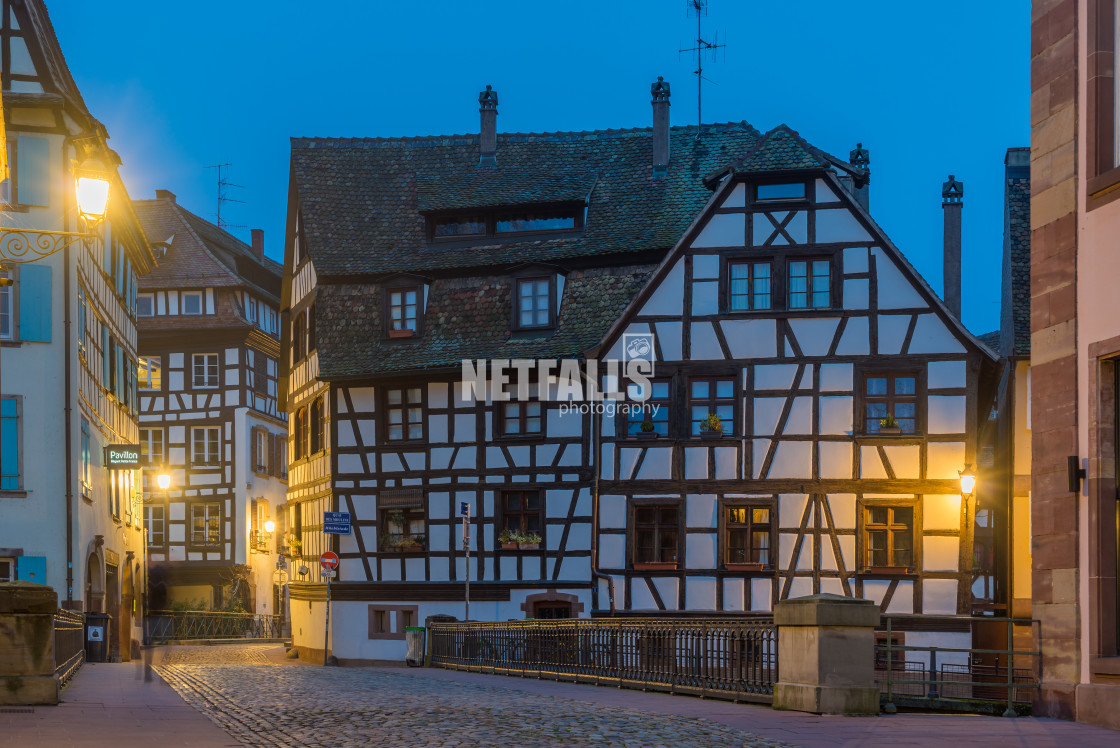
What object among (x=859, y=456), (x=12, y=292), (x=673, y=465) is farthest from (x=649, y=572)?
(x=12, y=292)

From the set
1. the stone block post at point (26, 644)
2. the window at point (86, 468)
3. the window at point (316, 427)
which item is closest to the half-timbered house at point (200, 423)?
the window at point (316, 427)

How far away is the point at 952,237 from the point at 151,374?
30378 millimetres

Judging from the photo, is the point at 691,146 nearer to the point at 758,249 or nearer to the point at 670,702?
the point at 758,249

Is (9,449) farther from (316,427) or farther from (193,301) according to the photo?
(193,301)

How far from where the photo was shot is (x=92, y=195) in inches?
565

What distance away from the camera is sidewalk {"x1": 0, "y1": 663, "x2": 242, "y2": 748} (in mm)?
11531

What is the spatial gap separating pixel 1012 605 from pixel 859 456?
179 inches

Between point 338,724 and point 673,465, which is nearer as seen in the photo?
point 338,724

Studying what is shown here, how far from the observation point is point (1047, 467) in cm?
1499

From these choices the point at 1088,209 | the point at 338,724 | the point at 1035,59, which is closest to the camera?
the point at 338,724

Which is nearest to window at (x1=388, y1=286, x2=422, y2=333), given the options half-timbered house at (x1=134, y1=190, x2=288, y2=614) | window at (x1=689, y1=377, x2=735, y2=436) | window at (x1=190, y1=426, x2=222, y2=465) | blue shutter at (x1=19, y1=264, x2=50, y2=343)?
window at (x1=689, y1=377, x2=735, y2=436)

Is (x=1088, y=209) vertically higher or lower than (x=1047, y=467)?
higher

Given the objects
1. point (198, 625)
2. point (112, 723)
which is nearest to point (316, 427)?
point (198, 625)

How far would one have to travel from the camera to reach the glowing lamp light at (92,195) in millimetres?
14375
